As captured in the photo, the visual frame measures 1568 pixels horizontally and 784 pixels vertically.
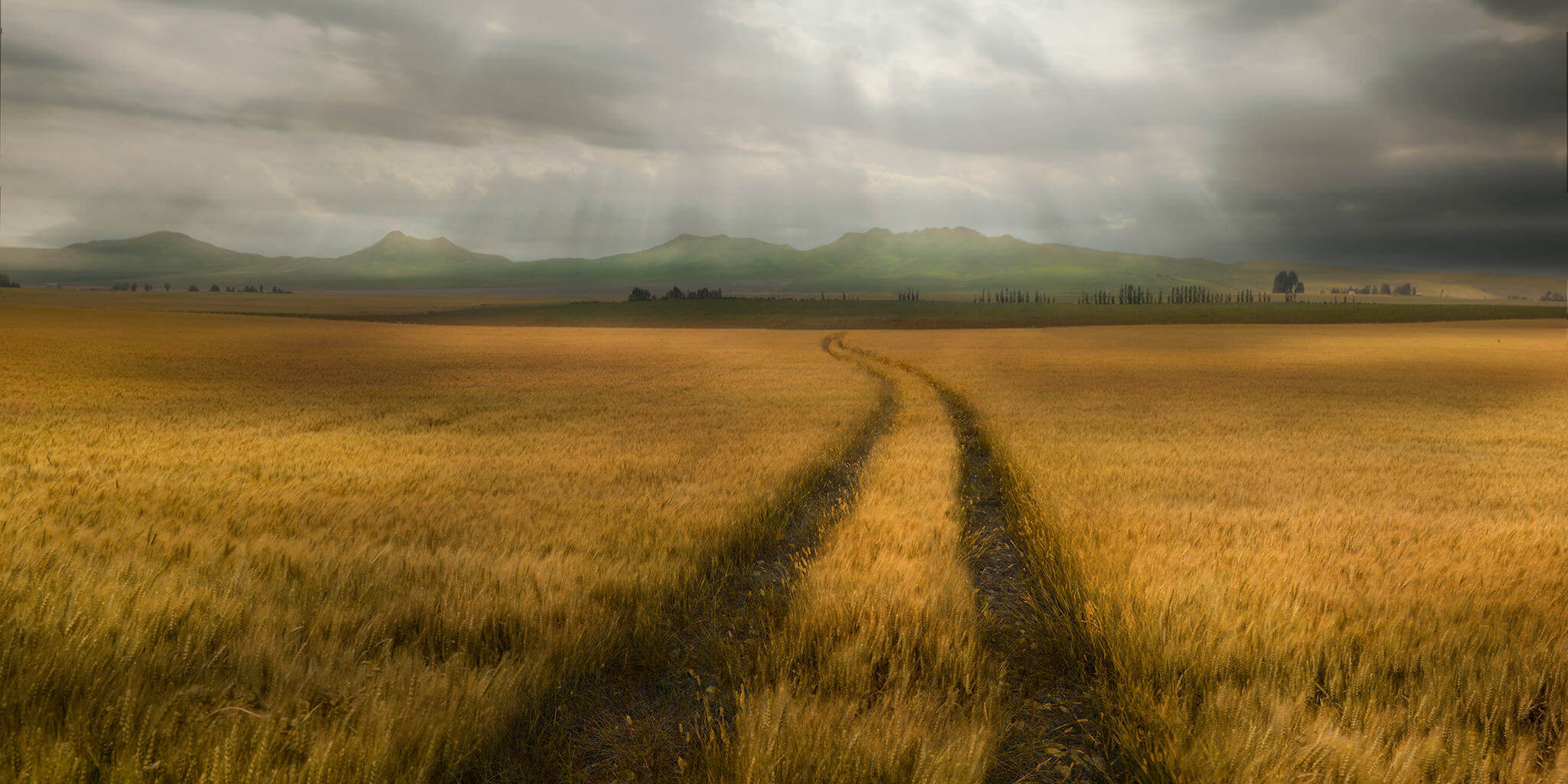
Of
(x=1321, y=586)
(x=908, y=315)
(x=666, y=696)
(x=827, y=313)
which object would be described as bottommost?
(x=666, y=696)

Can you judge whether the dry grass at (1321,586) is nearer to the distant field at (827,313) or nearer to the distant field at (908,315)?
the distant field at (908,315)

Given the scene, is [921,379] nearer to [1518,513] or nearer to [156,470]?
[1518,513]

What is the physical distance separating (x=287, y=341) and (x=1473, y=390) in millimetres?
69772

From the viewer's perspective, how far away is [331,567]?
5582 mm

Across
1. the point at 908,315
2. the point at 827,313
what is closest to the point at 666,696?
the point at 827,313

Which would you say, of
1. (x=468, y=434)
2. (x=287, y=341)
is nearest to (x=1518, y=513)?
(x=468, y=434)

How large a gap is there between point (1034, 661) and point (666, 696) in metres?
2.65

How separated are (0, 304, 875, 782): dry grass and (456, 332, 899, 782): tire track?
13 centimetres

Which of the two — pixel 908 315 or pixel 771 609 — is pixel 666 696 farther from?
pixel 908 315

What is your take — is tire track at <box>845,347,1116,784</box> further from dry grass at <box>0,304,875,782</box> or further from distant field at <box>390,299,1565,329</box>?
distant field at <box>390,299,1565,329</box>

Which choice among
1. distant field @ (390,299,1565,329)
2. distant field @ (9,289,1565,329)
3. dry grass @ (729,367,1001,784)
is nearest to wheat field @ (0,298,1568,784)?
dry grass @ (729,367,1001,784)

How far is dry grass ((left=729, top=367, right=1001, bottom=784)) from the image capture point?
328cm

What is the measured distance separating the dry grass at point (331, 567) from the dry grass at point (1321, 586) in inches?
140

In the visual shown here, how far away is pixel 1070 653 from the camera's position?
4.93 metres
